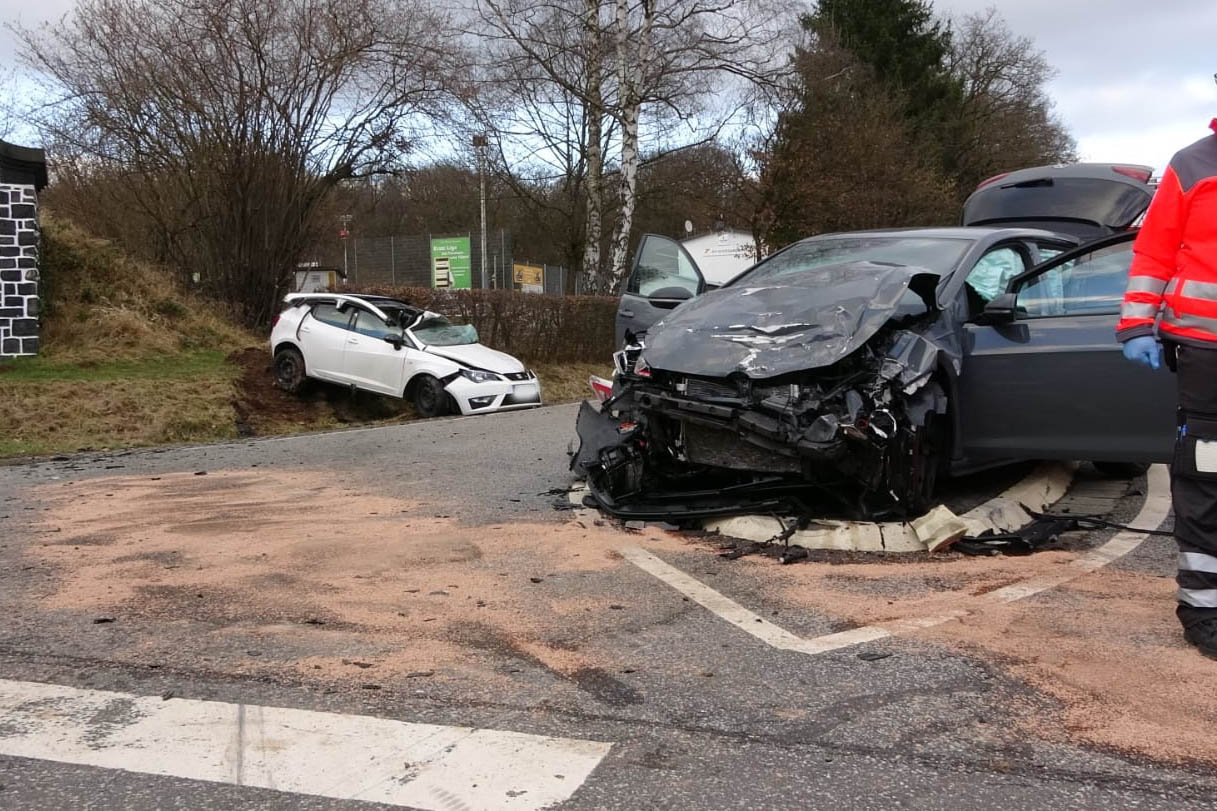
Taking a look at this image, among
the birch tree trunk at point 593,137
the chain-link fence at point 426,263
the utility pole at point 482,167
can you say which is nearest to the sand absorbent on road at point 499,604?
the utility pole at point 482,167

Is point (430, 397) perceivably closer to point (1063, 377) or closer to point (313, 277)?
point (1063, 377)

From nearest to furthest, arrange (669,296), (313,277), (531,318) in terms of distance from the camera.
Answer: (669,296), (531,318), (313,277)

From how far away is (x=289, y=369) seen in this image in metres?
13.7

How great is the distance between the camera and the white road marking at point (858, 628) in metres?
3.50

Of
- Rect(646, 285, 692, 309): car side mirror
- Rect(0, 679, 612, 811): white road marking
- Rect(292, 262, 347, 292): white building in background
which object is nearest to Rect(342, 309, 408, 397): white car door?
Rect(646, 285, 692, 309): car side mirror

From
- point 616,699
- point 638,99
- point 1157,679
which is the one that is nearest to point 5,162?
point 638,99

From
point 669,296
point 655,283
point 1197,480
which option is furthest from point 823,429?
point 655,283

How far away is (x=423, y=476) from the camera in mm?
7242

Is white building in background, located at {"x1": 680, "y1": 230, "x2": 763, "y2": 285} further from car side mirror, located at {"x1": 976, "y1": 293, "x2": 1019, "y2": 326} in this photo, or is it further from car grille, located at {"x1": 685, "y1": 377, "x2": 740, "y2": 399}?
car grille, located at {"x1": 685, "y1": 377, "x2": 740, "y2": 399}

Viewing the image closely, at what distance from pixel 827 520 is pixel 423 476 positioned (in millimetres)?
3417

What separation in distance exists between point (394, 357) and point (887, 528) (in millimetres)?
9035

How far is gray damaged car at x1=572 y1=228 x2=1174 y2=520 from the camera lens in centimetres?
454

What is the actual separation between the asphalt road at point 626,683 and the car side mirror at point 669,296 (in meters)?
1.78

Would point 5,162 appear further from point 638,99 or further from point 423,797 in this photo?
point 423,797
